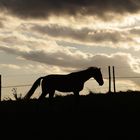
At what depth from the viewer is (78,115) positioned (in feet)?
52.3

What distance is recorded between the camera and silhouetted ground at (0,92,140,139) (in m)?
14.3

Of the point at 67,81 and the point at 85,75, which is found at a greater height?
the point at 85,75

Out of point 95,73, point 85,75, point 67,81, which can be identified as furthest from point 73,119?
point 95,73

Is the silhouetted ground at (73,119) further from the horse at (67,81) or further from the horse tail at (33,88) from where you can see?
the horse tail at (33,88)

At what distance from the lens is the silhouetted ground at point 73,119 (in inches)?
563

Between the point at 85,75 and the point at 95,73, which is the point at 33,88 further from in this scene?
the point at 95,73

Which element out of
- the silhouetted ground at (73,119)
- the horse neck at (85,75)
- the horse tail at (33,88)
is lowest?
the silhouetted ground at (73,119)

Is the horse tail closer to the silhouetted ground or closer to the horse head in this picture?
the silhouetted ground

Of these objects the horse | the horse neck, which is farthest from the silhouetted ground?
the horse neck

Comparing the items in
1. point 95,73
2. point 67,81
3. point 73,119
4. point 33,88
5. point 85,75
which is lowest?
point 73,119

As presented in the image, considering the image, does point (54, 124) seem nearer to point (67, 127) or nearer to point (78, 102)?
point (67, 127)

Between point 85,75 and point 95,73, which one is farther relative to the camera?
point 95,73

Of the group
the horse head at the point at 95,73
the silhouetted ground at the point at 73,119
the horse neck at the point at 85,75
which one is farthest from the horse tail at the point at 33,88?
the horse head at the point at 95,73

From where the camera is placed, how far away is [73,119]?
15.5m
